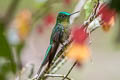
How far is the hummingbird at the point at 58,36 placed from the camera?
2.63ft

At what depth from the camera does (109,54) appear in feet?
16.8

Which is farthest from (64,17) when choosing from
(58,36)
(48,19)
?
(48,19)

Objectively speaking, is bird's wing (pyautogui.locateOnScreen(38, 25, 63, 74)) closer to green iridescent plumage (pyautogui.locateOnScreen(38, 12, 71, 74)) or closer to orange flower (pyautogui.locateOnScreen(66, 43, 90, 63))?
green iridescent plumage (pyautogui.locateOnScreen(38, 12, 71, 74))

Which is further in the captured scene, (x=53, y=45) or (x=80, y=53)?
(x=53, y=45)

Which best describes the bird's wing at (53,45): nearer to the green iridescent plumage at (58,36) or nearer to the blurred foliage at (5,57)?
the green iridescent plumage at (58,36)

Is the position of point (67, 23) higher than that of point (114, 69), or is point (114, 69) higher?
point (67, 23)

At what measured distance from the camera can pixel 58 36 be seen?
0.93 m

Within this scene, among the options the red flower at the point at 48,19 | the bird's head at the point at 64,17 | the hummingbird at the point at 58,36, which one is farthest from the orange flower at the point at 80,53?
the red flower at the point at 48,19

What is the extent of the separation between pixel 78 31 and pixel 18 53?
2.68 feet

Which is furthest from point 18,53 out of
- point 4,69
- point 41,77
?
point 41,77

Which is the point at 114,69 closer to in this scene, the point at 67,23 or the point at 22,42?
the point at 22,42

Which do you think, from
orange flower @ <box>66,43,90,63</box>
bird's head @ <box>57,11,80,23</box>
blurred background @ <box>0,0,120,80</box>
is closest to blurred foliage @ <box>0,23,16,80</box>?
blurred background @ <box>0,0,120,80</box>

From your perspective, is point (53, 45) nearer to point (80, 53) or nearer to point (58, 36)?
point (58, 36)

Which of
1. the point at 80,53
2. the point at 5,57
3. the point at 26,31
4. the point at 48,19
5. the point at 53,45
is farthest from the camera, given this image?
the point at 48,19
